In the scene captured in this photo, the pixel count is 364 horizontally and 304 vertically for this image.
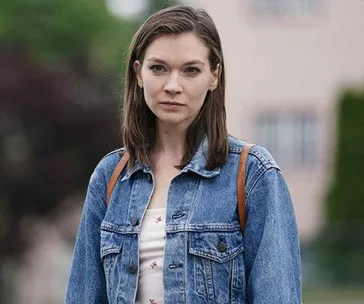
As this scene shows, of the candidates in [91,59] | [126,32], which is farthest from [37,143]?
[126,32]

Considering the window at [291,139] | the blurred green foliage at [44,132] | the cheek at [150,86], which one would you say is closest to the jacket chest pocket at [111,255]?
the cheek at [150,86]

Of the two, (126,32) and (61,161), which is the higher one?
(126,32)

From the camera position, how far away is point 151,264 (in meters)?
4.74

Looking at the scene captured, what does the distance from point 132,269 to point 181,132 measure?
51 centimetres

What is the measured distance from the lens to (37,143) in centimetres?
3080

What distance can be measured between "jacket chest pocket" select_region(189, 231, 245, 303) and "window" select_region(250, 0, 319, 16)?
35.4 m

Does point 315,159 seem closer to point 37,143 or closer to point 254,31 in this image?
point 254,31

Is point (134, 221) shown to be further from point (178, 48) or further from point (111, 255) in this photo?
point (178, 48)

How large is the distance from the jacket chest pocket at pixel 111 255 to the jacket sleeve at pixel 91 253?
65 mm

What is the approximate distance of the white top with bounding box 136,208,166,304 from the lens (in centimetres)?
473

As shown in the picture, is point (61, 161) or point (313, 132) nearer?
point (61, 161)

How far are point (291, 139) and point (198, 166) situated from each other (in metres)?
36.0

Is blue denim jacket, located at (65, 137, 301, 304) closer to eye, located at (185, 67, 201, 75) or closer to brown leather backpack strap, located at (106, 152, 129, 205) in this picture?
brown leather backpack strap, located at (106, 152, 129, 205)

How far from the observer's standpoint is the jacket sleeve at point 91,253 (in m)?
4.96
